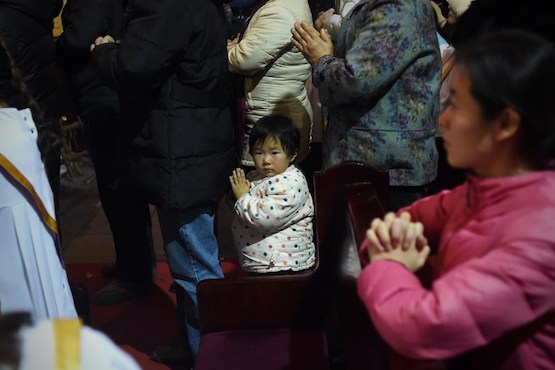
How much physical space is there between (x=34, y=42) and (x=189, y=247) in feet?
3.45

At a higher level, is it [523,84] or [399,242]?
→ [523,84]

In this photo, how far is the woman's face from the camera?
3.80 feet

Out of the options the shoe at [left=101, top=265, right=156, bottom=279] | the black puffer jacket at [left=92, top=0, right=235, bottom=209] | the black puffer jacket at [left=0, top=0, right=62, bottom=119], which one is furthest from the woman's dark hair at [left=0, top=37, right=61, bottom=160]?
the shoe at [left=101, top=265, right=156, bottom=279]

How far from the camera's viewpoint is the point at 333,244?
2004 millimetres

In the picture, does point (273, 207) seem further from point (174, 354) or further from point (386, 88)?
point (174, 354)

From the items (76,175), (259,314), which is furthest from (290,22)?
(76,175)

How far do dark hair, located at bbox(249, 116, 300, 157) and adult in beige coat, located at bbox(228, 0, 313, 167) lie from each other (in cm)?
31

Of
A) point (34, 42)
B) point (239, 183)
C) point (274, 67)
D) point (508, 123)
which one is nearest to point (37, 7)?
→ point (34, 42)

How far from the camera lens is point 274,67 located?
270 centimetres

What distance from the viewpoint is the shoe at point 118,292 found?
305 centimetres

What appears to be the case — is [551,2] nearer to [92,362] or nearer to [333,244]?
[333,244]

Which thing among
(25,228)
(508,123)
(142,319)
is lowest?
(142,319)

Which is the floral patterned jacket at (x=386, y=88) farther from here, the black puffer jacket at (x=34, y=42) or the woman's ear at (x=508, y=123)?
the black puffer jacket at (x=34, y=42)

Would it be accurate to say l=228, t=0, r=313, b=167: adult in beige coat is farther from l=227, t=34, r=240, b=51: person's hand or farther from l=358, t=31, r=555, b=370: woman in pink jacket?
l=358, t=31, r=555, b=370: woman in pink jacket
